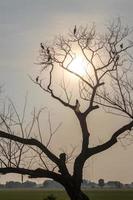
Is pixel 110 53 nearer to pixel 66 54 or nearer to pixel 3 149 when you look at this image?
pixel 66 54

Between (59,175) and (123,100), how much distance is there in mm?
3883

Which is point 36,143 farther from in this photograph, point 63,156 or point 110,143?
point 110,143

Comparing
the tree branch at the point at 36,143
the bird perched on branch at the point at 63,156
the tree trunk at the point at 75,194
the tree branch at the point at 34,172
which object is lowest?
the tree trunk at the point at 75,194

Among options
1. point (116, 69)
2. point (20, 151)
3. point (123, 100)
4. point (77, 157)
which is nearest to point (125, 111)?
point (123, 100)

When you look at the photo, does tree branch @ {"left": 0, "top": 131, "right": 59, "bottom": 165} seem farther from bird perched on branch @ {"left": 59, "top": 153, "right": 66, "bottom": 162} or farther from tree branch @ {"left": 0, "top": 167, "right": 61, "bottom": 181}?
tree branch @ {"left": 0, "top": 167, "right": 61, "bottom": 181}

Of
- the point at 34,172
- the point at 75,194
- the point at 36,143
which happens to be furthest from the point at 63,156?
the point at 75,194

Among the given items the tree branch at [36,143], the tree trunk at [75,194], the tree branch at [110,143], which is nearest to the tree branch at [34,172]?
the tree branch at [36,143]

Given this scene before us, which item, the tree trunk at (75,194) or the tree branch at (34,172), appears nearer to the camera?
the tree branch at (34,172)

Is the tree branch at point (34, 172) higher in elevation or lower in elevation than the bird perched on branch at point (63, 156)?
lower

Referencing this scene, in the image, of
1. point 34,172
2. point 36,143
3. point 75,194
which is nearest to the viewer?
point 34,172

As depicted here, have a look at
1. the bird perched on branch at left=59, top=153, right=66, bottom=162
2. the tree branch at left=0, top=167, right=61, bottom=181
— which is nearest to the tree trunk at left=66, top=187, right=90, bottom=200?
the tree branch at left=0, top=167, right=61, bottom=181

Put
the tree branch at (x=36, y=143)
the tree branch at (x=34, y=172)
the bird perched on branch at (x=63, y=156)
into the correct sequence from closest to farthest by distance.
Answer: the tree branch at (x=34, y=172) < the tree branch at (x=36, y=143) < the bird perched on branch at (x=63, y=156)

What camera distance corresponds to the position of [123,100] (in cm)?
1800

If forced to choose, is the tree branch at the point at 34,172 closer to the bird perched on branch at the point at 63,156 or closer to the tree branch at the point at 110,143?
the bird perched on branch at the point at 63,156
